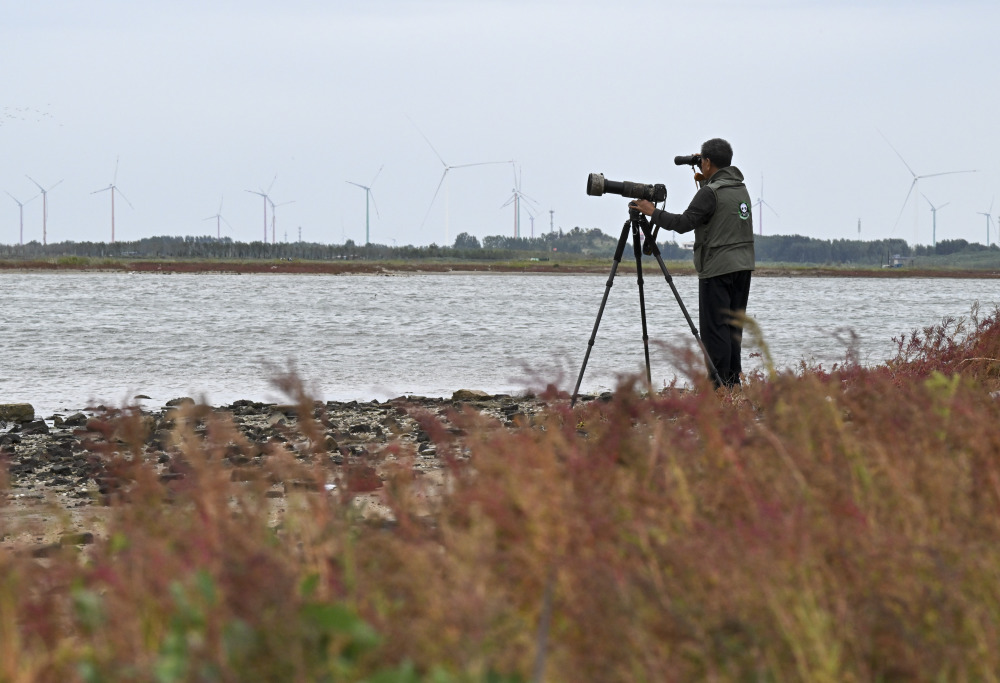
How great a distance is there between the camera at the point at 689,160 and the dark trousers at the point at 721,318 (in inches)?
36.0

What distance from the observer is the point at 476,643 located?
1836mm

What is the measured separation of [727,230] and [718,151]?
622 mm

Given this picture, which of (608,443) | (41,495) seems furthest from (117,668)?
(41,495)

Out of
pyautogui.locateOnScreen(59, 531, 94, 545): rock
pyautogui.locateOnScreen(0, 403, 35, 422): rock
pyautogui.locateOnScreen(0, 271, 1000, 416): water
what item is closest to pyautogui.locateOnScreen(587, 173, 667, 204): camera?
pyautogui.locateOnScreen(0, 271, 1000, 416): water

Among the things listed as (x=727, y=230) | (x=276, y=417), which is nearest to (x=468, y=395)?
(x=276, y=417)

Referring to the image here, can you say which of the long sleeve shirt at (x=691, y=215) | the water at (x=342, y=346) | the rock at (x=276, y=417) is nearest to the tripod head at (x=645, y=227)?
the long sleeve shirt at (x=691, y=215)

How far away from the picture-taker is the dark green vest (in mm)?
8078

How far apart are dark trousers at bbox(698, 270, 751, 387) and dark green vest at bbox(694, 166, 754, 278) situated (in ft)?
0.33

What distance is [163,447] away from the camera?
341 inches

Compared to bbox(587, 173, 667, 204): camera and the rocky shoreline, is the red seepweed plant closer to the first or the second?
the rocky shoreline

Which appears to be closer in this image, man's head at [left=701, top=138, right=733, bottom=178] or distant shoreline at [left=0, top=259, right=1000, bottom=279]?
man's head at [left=701, top=138, right=733, bottom=178]

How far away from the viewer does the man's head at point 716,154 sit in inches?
323

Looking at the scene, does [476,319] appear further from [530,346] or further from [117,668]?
[117,668]

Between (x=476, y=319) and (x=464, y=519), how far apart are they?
26.8m
